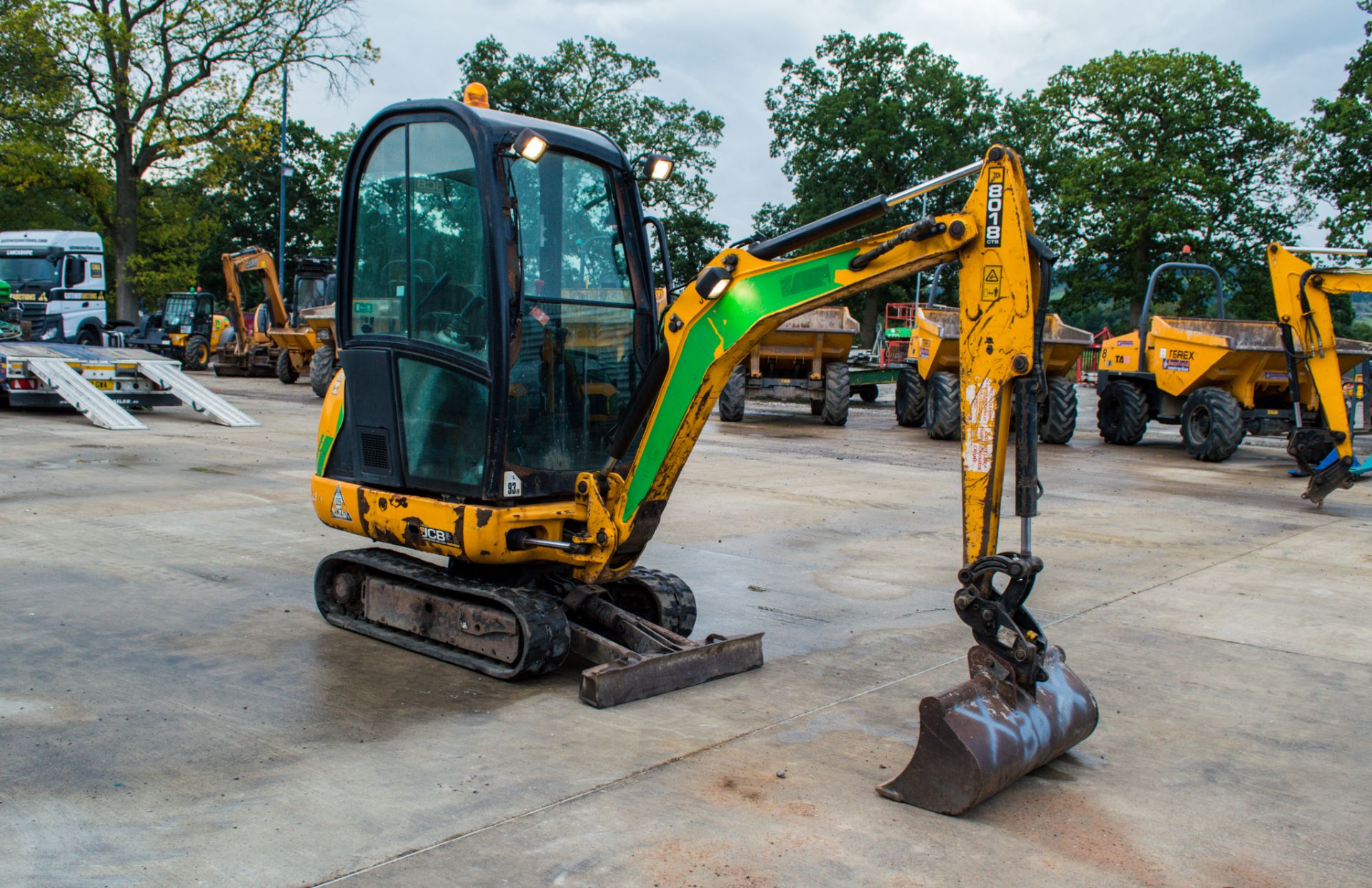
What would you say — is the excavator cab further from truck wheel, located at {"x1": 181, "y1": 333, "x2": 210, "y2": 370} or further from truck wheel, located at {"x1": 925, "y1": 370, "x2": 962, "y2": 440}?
truck wheel, located at {"x1": 181, "y1": 333, "x2": 210, "y2": 370}

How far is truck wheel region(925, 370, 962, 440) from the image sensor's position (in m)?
17.8

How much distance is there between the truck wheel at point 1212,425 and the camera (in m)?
15.6

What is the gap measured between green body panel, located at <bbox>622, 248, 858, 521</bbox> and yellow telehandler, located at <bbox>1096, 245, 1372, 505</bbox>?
909 cm

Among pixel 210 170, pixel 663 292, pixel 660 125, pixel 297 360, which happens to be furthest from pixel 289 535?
pixel 660 125

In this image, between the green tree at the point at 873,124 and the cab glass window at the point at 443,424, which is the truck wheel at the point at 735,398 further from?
the green tree at the point at 873,124

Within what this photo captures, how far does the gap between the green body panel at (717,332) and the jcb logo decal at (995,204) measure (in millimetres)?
569

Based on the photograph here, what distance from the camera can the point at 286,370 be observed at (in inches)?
1117

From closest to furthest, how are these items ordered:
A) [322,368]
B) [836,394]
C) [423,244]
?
[423,244]
[836,394]
[322,368]

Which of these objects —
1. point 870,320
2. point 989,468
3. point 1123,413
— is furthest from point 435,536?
point 870,320

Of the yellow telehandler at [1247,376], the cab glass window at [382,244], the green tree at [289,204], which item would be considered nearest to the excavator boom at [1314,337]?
the yellow telehandler at [1247,376]

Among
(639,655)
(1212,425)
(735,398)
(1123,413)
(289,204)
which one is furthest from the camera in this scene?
(289,204)

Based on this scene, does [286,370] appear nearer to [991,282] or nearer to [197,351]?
[197,351]

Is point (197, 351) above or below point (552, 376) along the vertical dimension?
above

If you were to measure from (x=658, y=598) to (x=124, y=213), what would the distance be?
105 feet
